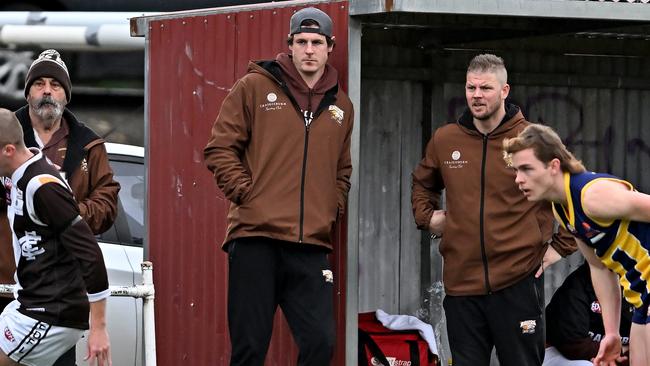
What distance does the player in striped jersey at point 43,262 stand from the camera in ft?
22.6

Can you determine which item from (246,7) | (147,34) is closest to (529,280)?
(246,7)

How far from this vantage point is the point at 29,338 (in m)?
6.88

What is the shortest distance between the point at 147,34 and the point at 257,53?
102 cm

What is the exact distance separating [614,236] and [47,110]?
3.23 metres

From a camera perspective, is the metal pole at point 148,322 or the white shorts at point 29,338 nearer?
the white shorts at point 29,338

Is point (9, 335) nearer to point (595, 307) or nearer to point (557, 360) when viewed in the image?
point (557, 360)

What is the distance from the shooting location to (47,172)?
696cm

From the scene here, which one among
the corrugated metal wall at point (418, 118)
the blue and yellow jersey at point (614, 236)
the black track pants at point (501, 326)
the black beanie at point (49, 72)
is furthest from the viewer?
the corrugated metal wall at point (418, 118)

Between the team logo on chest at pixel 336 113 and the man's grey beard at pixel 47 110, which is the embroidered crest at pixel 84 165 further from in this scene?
the team logo on chest at pixel 336 113

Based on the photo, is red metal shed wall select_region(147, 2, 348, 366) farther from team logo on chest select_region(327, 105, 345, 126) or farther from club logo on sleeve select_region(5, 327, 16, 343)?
club logo on sleeve select_region(5, 327, 16, 343)

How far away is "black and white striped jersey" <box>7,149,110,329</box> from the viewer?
6.89 m

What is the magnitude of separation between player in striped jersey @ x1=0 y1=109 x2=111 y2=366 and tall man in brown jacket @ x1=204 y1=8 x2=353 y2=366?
102 cm

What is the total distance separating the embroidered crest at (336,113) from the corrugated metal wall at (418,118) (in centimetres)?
195

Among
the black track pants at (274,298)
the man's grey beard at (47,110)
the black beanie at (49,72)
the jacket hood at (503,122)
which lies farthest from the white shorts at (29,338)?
the jacket hood at (503,122)
